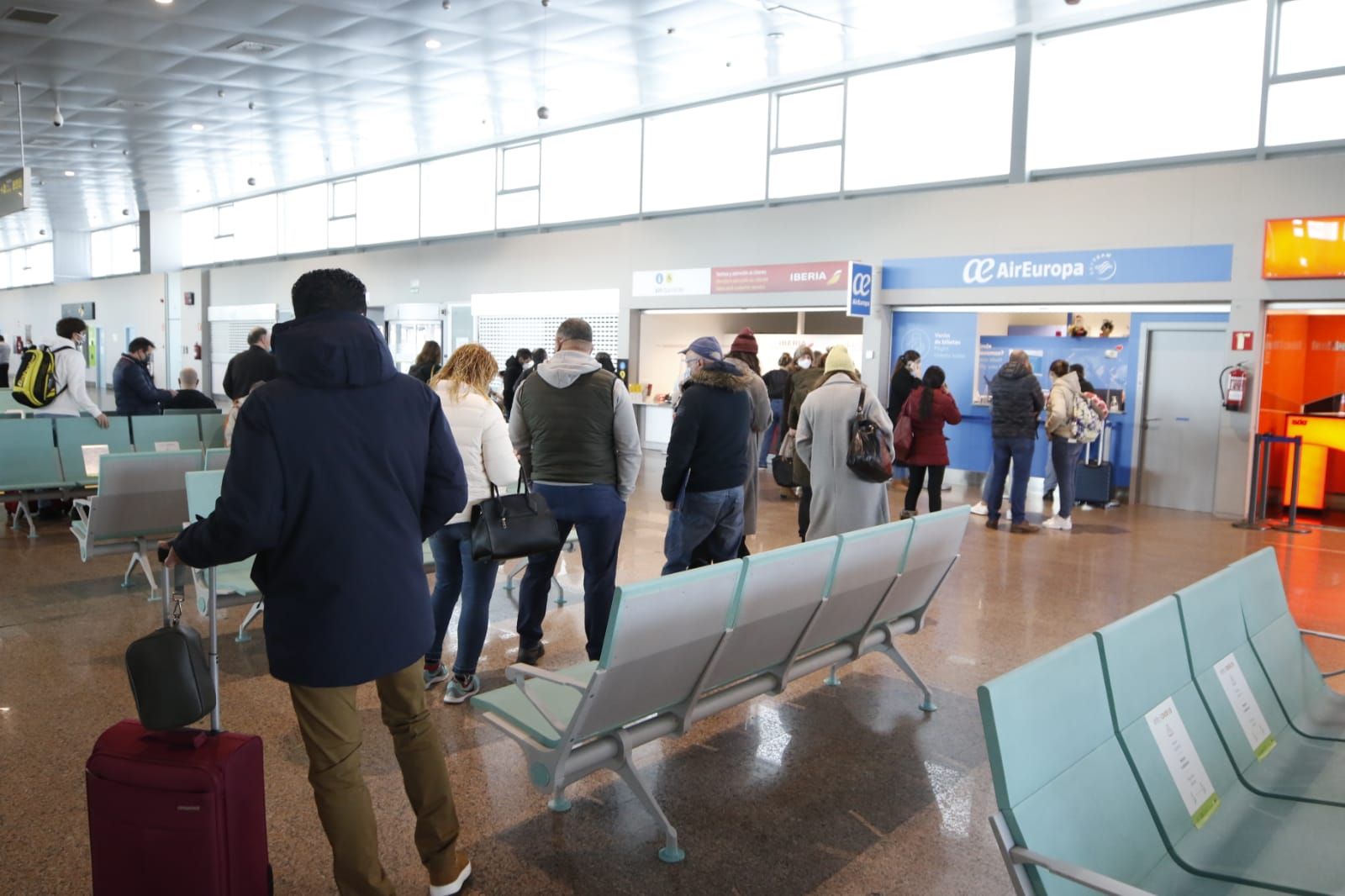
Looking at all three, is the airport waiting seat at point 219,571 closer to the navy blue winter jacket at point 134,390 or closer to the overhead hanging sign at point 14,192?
the navy blue winter jacket at point 134,390

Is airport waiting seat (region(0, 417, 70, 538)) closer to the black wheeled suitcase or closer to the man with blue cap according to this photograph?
the man with blue cap

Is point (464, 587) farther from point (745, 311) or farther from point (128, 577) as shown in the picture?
point (745, 311)

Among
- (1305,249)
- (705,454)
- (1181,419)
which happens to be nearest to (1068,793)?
(705,454)

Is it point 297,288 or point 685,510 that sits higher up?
point 297,288

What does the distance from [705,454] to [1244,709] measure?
246cm

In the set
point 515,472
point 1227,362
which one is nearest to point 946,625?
point 515,472

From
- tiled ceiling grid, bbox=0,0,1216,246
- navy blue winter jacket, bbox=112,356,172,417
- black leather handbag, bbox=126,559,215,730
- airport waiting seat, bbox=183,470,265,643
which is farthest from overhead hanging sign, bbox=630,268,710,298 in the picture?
black leather handbag, bbox=126,559,215,730

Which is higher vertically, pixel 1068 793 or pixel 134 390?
pixel 134 390

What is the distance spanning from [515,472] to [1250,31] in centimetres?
994

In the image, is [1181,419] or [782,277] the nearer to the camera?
[1181,419]

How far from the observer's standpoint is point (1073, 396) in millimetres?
9742

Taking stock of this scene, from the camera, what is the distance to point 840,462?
534 centimetres

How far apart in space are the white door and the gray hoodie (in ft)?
27.7

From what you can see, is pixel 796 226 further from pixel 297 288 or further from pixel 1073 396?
pixel 297 288
